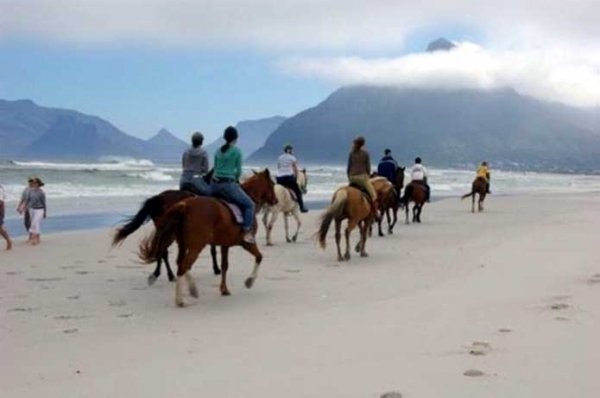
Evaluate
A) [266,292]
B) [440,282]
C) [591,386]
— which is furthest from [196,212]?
[591,386]

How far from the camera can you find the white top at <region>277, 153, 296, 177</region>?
16.0 metres

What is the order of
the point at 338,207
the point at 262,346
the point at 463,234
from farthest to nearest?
the point at 463,234
the point at 338,207
the point at 262,346

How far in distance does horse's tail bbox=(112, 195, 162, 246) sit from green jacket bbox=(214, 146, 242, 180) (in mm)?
1060

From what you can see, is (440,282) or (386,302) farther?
(440,282)

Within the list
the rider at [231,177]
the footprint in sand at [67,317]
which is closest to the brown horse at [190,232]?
the rider at [231,177]

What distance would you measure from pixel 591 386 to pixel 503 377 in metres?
0.59

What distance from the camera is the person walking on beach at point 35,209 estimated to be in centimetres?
1490

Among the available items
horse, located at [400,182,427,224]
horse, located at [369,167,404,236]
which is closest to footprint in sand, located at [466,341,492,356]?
horse, located at [369,167,404,236]

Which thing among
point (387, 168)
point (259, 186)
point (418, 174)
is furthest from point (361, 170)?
point (418, 174)

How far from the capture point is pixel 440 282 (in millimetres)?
9734

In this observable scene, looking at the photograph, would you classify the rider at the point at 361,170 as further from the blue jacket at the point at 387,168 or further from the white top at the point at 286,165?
the blue jacket at the point at 387,168

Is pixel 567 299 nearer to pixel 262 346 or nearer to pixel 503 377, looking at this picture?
pixel 503 377

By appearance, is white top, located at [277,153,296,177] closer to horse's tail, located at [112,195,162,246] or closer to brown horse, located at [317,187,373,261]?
brown horse, located at [317,187,373,261]

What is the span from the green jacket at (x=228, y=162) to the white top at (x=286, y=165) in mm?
6426
